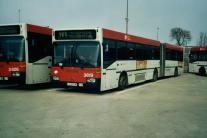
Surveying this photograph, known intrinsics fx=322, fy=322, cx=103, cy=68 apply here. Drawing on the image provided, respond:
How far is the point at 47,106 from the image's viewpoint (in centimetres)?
1119

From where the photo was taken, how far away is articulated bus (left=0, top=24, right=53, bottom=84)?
49.2ft

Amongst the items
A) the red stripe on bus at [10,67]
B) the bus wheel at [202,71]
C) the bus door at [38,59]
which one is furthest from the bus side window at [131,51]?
the bus wheel at [202,71]

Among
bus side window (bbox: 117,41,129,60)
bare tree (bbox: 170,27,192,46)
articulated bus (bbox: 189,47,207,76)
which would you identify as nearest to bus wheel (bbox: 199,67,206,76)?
articulated bus (bbox: 189,47,207,76)

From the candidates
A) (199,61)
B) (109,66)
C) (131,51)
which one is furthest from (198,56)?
(109,66)

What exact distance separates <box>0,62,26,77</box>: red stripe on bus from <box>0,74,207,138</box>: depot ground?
6.75ft

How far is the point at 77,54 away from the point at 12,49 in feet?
10.4

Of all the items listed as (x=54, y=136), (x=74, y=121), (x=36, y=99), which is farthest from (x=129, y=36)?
(x=54, y=136)

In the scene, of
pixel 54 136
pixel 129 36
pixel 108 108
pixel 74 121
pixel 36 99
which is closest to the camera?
pixel 54 136

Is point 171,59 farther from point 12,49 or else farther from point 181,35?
point 181,35

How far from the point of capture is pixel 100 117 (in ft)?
31.0

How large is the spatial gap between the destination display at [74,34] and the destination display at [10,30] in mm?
1834

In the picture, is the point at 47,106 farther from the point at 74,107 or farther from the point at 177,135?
the point at 177,135

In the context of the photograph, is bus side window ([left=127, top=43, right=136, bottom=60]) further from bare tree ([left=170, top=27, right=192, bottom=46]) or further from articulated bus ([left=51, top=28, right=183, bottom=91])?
bare tree ([left=170, top=27, right=192, bottom=46])

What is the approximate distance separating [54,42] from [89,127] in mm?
8081
